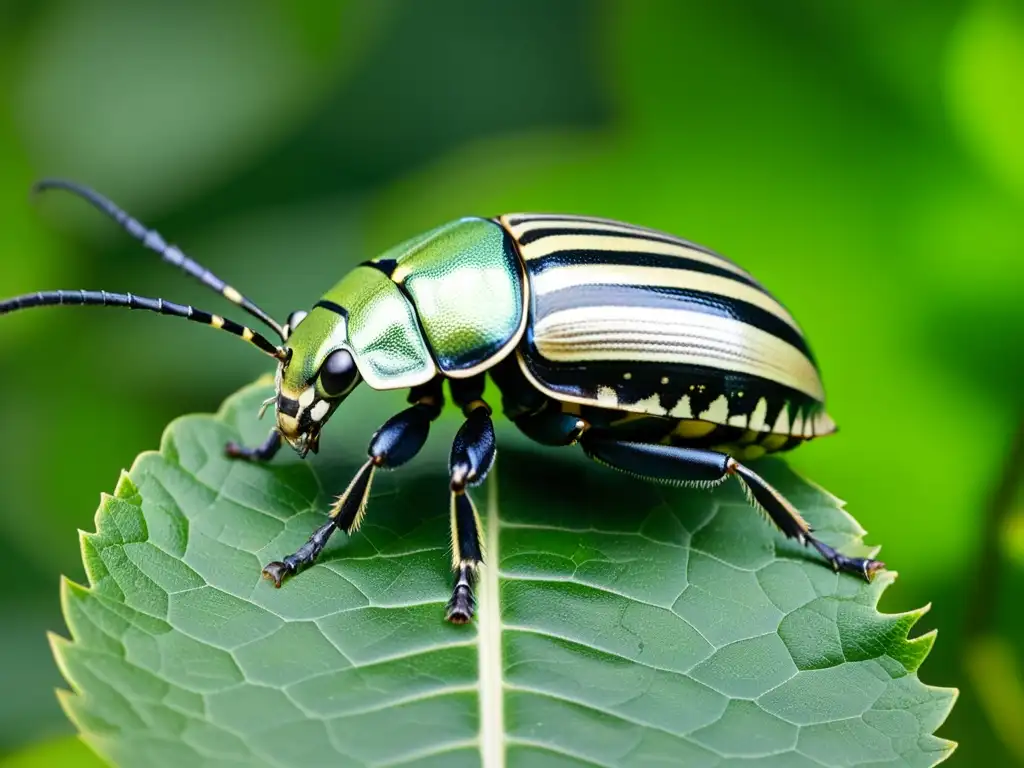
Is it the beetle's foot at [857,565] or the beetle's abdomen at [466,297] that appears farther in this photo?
the beetle's abdomen at [466,297]

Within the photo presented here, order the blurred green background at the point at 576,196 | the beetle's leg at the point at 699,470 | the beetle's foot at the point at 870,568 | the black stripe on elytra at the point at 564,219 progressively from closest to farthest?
the beetle's foot at the point at 870,568, the beetle's leg at the point at 699,470, the black stripe on elytra at the point at 564,219, the blurred green background at the point at 576,196

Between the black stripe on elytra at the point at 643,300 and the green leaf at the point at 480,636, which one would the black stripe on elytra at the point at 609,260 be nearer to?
the black stripe on elytra at the point at 643,300

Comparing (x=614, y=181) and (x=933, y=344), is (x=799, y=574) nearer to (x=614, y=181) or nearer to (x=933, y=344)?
(x=933, y=344)

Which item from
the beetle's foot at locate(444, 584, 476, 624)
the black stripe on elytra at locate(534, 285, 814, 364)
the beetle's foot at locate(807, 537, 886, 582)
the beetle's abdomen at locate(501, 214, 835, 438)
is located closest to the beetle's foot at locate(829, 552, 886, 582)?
the beetle's foot at locate(807, 537, 886, 582)

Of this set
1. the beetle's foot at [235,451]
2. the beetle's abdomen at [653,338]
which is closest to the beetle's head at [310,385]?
the beetle's foot at [235,451]

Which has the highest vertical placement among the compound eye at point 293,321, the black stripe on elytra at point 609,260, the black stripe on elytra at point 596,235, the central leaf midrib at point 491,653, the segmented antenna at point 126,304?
the black stripe on elytra at point 596,235

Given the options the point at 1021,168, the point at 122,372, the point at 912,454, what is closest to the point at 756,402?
Answer: the point at 912,454

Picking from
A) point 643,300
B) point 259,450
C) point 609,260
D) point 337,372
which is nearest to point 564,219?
point 609,260

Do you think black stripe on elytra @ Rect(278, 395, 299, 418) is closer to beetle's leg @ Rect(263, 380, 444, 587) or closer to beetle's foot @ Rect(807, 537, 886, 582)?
beetle's leg @ Rect(263, 380, 444, 587)
